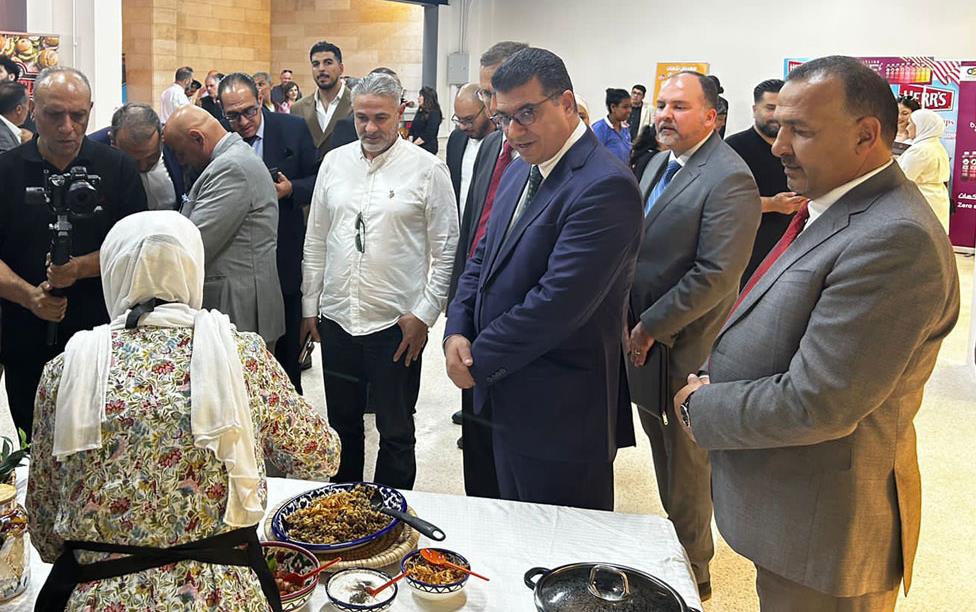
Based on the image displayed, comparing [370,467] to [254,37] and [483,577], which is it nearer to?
[483,577]

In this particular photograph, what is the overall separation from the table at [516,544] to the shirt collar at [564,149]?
0.90m

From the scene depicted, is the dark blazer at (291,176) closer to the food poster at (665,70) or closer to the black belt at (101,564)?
the black belt at (101,564)

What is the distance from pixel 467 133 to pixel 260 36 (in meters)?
12.1

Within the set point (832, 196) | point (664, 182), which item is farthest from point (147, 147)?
point (832, 196)

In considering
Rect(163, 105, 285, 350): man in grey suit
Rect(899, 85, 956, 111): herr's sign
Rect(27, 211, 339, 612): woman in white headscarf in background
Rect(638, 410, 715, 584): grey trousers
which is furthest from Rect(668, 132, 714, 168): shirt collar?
Rect(899, 85, 956, 111): herr's sign

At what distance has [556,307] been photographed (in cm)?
235

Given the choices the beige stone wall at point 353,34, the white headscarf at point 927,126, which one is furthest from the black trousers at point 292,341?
the beige stone wall at point 353,34

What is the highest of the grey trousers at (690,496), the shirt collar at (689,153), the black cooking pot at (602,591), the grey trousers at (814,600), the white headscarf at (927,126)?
the white headscarf at (927,126)

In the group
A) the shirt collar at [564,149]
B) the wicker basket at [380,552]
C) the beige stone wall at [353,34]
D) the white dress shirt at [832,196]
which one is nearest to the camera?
the white dress shirt at [832,196]

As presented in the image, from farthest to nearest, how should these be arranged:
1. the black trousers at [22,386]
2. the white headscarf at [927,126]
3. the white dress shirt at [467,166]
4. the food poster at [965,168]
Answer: the food poster at [965,168], the white headscarf at [927,126], the white dress shirt at [467,166], the black trousers at [22,386]

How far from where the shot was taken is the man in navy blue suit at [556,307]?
2.37 metres

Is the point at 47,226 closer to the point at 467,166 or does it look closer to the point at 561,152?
the point at 561,152

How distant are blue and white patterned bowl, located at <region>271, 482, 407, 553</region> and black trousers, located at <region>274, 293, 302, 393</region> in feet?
6.97

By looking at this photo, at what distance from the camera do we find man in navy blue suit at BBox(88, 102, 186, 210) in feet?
12.0
